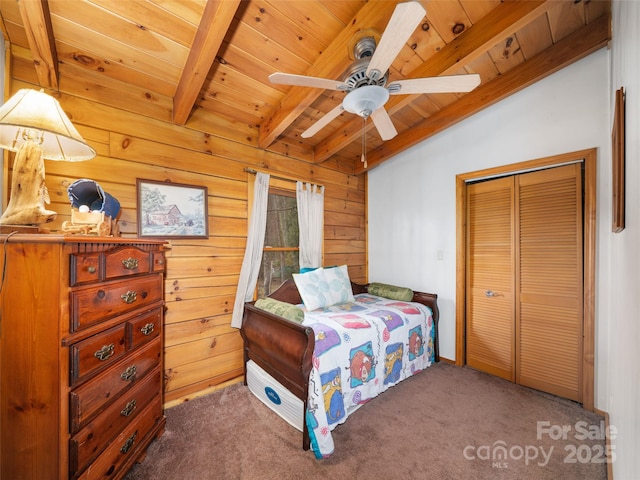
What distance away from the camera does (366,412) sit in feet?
6.55

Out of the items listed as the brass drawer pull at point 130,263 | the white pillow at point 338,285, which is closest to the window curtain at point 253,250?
the white pillow at point 338,285

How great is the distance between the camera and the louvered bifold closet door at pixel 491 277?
2510mm

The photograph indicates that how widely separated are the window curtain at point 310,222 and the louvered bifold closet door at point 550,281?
204cm

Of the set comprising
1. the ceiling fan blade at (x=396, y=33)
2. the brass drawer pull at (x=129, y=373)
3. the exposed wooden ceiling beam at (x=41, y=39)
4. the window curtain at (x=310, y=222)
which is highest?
the exposed wooden ceiling beam at (x=41, y=39)

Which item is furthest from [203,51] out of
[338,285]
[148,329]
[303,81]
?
[338,285]

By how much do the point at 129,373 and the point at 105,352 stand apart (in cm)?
25

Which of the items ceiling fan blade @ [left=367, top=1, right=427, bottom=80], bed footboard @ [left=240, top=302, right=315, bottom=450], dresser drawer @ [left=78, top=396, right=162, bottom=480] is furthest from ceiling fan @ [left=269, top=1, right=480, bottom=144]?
dresser drawer @ [left=78, top=396, right=162, bottom=480]

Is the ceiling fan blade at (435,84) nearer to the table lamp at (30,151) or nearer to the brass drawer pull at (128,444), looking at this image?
the table lamp at (30,151)

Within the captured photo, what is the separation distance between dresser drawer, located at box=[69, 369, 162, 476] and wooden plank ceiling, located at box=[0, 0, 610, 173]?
198 centimetres

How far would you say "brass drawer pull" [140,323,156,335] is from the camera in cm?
149

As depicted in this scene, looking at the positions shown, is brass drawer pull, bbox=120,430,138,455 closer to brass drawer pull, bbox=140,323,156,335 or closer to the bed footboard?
brass drawer pull, bbox=140,323,156,335

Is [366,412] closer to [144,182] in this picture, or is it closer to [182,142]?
[144,182]

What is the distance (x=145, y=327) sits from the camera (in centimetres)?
151

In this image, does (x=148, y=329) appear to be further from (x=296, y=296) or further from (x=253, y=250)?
(x=296, y=296)
